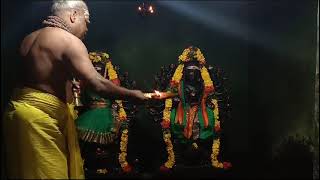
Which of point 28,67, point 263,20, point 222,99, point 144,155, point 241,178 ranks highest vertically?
point 263,20

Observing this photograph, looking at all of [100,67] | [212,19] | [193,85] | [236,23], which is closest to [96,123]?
[100,67]

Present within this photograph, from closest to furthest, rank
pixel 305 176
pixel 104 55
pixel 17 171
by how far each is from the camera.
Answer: pixel 17 171, pixel 104 55, pixel 305 176

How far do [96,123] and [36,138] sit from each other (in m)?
0.79

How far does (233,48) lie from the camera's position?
4.07 meters

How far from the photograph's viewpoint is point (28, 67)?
3344mm

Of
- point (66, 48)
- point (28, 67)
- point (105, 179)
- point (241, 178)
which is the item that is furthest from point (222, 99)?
point (28, 67)

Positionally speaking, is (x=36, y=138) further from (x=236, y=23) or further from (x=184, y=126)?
(x=236, y=23)

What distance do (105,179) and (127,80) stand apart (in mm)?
1048

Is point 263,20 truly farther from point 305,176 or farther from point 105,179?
point 105,179

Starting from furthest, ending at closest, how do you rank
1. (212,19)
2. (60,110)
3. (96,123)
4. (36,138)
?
(212,19) → (96,123) → (60,110) → (36,138)

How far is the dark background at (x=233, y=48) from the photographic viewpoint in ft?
12.8

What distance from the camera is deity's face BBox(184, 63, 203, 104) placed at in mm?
4082

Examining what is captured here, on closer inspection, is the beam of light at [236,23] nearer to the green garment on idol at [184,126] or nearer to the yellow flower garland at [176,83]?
the yellow flower garland at [176,83]

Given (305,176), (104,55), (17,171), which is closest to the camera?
(17,171)
